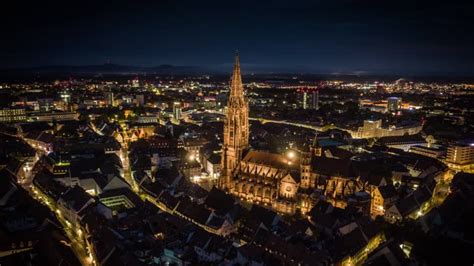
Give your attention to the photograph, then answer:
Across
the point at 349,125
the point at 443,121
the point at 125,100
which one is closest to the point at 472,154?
the point at 349,125

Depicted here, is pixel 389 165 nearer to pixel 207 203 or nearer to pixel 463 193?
pixel 463 193

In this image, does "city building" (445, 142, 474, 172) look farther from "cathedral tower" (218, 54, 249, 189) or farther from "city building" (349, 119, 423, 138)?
"cathedral tower" (218, 54, 249, 189)

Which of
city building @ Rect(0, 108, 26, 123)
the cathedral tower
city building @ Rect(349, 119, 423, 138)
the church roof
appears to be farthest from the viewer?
city building @ Rect(0, 108, 26, 123)

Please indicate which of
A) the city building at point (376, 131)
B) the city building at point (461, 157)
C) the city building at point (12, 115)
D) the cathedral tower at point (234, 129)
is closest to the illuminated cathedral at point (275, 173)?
the cathedral tower at point (234, 129)

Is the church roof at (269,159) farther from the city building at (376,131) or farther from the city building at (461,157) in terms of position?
the city building at (376,131)

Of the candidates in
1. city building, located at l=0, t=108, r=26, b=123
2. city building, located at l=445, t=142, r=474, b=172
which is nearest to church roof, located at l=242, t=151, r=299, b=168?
city building, located at l=445, t=142, r=474, b=172

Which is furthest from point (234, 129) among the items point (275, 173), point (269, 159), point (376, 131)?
point (376, 131)

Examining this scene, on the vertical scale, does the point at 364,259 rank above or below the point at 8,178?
below

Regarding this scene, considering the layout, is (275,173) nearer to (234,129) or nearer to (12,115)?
(234,129)

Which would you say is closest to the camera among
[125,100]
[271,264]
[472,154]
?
[271,264]
